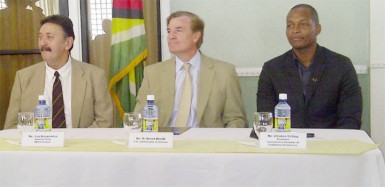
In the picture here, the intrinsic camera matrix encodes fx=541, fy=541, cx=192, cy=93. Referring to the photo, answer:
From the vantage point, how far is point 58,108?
337 cm

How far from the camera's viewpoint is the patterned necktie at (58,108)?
11.0ft

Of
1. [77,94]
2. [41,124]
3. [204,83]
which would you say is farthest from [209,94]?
[41,124]

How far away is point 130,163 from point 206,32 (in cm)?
230

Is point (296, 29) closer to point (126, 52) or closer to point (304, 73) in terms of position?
point (304, 73)

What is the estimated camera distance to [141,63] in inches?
163

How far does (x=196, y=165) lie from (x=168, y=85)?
1372 mm

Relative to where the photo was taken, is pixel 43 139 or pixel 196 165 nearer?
pixel 196 165

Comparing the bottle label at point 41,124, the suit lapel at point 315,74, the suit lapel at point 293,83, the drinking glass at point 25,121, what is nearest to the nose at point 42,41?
the drinking glass at point 25,121

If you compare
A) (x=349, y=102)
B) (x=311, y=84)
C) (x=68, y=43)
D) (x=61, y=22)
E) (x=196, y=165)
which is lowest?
(x=196, y=165)

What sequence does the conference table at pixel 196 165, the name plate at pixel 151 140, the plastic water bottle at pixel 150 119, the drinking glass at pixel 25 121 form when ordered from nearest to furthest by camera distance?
1. the conference table at pixel 196 165
2. the name plate at pixel 151 140
3. the plastic water bottle at pixel 150 119
4. the drinking glass at pixel 25 121

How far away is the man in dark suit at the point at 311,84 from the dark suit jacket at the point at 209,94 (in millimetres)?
203

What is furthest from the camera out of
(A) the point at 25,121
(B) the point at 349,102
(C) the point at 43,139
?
(B) the point at 349,102

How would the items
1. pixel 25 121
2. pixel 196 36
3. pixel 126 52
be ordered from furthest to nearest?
pixel 126 52
pixel 196 36
pixel 25 121

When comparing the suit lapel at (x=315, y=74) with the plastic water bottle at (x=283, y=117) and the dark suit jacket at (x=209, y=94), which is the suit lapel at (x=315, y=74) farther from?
the plastic water bottle at (x=283, y=117)
